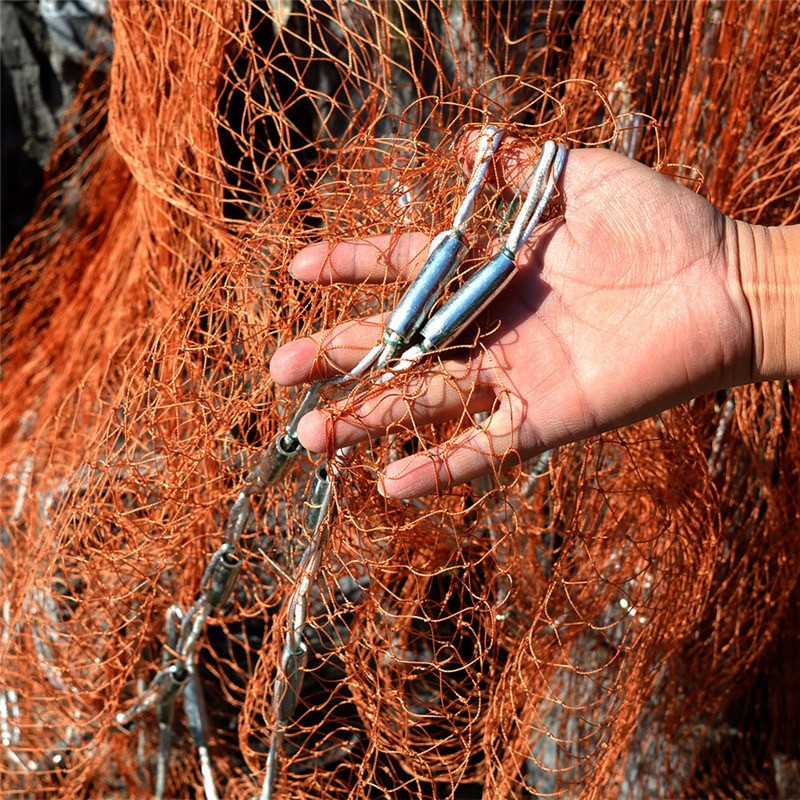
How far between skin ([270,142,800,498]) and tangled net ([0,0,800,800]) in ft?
0.25

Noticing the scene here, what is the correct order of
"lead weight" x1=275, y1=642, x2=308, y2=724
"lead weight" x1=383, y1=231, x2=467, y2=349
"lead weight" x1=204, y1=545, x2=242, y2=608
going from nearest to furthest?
"lead weight" x1=383, y1=231, x2=467, y2=349
"lead weight" x1=275, y1=642, x2=308, y2=724
"lead weight" x1=204, y1=545, x2=242, y2=608

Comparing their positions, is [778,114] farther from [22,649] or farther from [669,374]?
[22,649]

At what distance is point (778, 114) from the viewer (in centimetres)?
140

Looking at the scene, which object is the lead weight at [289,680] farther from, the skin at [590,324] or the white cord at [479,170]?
the white cord at [479,170]

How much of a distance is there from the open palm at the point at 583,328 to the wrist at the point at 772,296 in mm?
17

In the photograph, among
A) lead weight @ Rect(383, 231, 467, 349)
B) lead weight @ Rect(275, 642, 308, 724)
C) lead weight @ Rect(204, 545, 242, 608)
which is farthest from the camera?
lead weight @ Rect(204, 545, 242, 608)

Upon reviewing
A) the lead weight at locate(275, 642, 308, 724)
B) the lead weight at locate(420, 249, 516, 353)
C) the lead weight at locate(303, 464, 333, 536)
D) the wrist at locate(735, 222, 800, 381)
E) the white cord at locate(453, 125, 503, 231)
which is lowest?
the lead weight at locate(275, 642, 308, 724)


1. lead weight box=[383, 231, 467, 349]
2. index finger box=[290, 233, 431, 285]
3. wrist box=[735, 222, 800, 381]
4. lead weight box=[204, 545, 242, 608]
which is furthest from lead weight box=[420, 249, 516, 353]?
lead weight box=[204, 545, 242, 608]

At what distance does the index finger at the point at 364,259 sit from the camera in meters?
1.07

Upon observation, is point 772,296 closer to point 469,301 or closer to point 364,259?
point 469,301

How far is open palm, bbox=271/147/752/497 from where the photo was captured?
1.05m

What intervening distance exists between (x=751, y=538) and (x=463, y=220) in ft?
2.74

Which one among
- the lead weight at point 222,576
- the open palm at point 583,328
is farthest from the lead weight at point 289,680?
the open palm at point 583,328

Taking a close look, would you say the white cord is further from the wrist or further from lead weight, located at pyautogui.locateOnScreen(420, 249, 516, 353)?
the wrist
